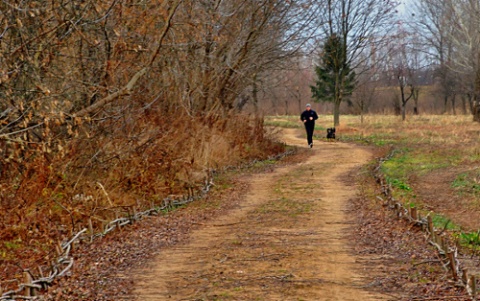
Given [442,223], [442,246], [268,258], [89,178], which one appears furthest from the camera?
[89,178]

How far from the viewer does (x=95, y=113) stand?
11.9m

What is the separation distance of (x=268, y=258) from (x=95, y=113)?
18.7 feet

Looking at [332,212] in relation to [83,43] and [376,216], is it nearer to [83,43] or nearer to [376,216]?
[376,216]

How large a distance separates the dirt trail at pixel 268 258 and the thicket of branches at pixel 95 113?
211 centimetres

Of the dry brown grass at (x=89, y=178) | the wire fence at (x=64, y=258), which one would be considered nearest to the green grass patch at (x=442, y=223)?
the wire fence at (x=64, y=258)

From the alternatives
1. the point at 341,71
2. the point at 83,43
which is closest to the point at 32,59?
the point at 83,43

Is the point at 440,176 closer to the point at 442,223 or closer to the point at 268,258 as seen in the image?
the point at 442,223

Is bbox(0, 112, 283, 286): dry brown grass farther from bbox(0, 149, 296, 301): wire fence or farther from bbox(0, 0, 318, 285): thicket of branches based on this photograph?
bbox(0, 149, 296, 301): wire fence

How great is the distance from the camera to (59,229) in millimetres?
9883

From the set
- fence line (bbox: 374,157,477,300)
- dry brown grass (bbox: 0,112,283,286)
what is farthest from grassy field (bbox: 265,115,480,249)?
dry brown grass (bbox: 0,112,283,286)

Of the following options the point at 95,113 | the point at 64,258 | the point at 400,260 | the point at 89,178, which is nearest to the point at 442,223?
the point at 400,260

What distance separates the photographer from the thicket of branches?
9.39 metres

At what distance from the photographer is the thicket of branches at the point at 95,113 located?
370 inches

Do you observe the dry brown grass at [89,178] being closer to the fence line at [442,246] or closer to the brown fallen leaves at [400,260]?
the brown fallen leaves at [400,260]
